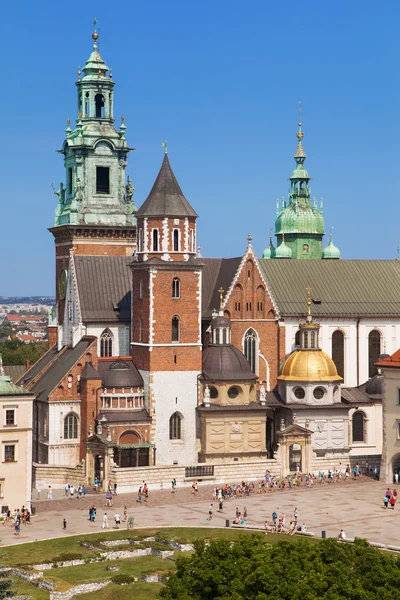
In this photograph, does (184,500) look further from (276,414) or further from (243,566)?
(243,566)

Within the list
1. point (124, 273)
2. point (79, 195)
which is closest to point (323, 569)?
point (124, 273)

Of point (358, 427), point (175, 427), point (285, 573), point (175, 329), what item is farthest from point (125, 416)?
point (285, 573)

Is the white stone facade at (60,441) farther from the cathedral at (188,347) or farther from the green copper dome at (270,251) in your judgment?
the green copper dome at (270,251)

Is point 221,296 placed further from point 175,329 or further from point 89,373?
point 89,373

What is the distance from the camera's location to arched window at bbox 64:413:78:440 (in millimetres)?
84250

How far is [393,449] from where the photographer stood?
81.4m

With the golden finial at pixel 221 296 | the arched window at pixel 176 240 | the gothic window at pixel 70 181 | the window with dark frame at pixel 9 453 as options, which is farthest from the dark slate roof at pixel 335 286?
the window with dark frame at pixel 9 453

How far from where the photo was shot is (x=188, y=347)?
8475 centimetres

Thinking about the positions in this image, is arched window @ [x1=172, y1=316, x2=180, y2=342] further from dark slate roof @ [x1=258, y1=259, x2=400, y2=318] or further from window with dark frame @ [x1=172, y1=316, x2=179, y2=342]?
dark slate roof @ [x1=258, y1=259, x2=400, y2=318]

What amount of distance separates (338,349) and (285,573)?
53516 millimetres

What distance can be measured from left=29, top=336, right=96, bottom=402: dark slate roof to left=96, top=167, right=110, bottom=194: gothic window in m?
17.6

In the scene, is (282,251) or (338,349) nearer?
(338,349)

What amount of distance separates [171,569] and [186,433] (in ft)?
95.0

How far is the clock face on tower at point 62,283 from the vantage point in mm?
97800
